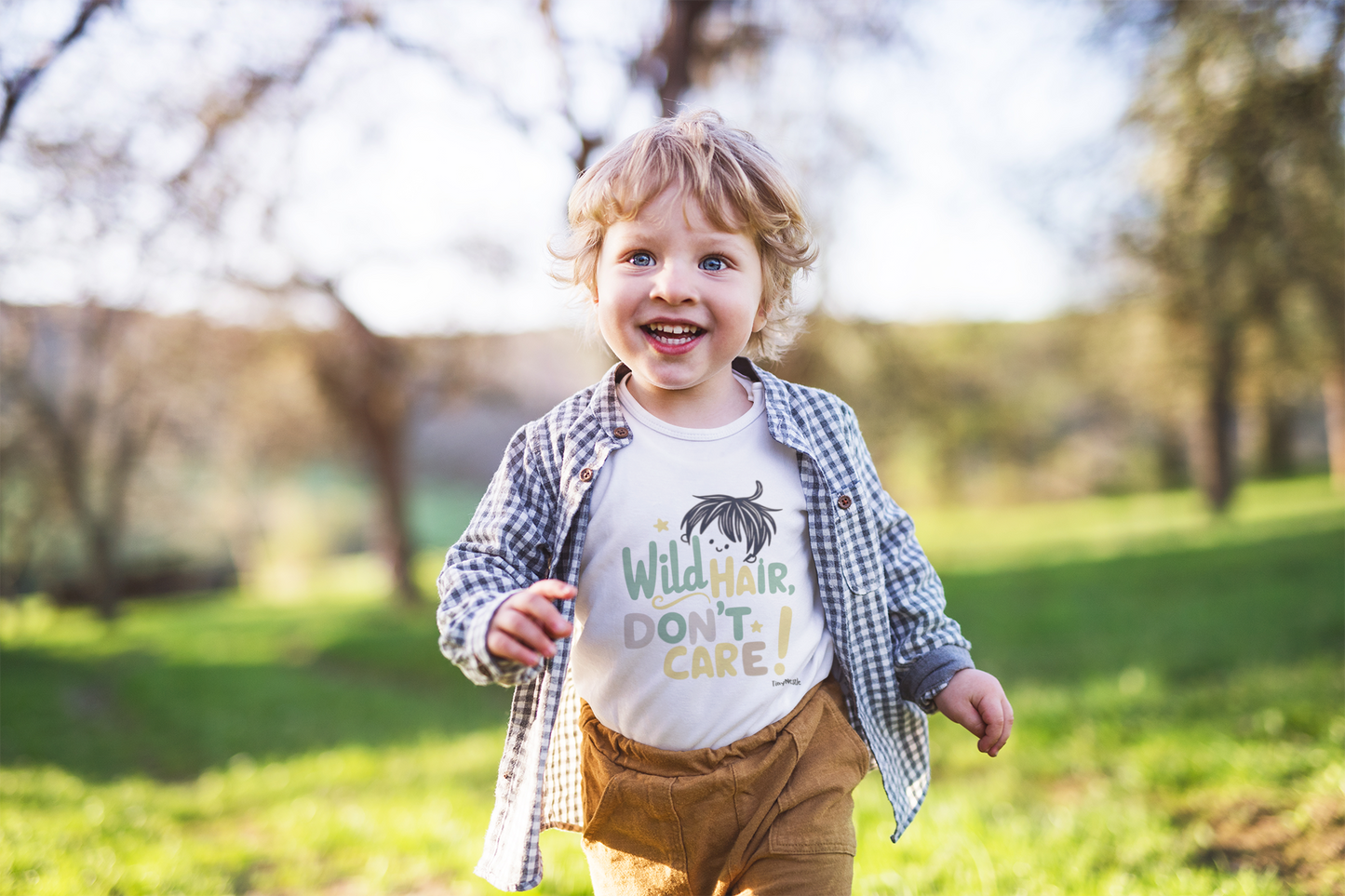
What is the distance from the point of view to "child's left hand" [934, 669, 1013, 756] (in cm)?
181

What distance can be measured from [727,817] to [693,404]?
839 mm

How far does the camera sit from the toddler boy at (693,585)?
6.01 feet

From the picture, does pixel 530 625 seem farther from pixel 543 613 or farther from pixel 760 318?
pixel 760 318

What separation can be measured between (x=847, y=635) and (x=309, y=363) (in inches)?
484

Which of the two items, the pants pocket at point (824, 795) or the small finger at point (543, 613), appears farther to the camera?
the pants pocket at point (824, 795)

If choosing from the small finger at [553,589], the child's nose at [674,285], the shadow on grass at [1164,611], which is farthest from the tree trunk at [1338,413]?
the small finger at [553,589]

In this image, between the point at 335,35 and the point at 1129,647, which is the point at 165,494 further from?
the point at 1129,647

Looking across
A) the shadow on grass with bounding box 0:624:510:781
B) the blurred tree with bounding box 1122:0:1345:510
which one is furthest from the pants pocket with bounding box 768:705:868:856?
the shadow on grass with bounding box 0:624:510:781

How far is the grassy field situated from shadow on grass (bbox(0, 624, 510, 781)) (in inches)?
1.6

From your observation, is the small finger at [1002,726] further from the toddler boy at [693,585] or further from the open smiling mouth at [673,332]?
the open smiling mouth at [673,332]

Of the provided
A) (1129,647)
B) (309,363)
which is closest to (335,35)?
(1129,647)

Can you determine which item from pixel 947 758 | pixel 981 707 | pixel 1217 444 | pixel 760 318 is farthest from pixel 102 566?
pixel 1217 444

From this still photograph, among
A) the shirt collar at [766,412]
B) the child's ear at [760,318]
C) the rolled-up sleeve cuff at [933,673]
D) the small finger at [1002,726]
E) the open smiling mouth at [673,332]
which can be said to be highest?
the child's ear at [760,318]

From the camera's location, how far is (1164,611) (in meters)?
8.78
